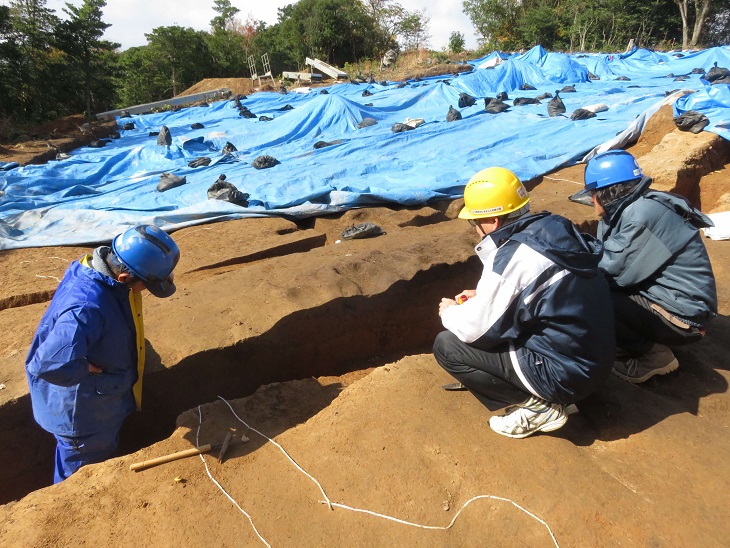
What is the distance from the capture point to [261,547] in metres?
1.88

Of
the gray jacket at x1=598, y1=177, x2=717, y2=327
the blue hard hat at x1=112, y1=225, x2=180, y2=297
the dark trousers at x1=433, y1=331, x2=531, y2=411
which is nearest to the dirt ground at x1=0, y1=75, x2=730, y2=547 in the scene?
the dark trousers at x1=433, y1=331, x2=531, y2=411

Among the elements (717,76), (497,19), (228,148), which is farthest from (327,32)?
(717,76)

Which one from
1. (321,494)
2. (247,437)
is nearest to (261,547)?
(321,494)

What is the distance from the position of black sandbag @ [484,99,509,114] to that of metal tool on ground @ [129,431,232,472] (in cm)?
942

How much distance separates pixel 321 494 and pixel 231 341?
1.42 meters

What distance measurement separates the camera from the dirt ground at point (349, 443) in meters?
1.93

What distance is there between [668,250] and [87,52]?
67.9 ft

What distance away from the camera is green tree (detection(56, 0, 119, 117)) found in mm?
16578

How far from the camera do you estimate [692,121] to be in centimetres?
753

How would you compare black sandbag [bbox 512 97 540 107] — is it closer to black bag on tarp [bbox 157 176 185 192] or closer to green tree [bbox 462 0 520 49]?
black bag on tarp [bbox 157 176 185 192]

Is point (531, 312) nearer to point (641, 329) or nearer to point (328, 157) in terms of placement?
point (641, 329)

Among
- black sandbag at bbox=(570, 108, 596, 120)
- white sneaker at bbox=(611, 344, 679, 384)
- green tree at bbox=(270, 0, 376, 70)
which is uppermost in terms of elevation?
green tree at bbox=(270, 0, 376, 70)

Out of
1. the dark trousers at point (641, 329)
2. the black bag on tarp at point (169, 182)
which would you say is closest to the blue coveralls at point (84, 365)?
the dark trousers at point (641, 329)

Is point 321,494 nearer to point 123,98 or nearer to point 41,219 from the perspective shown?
point 41,219
